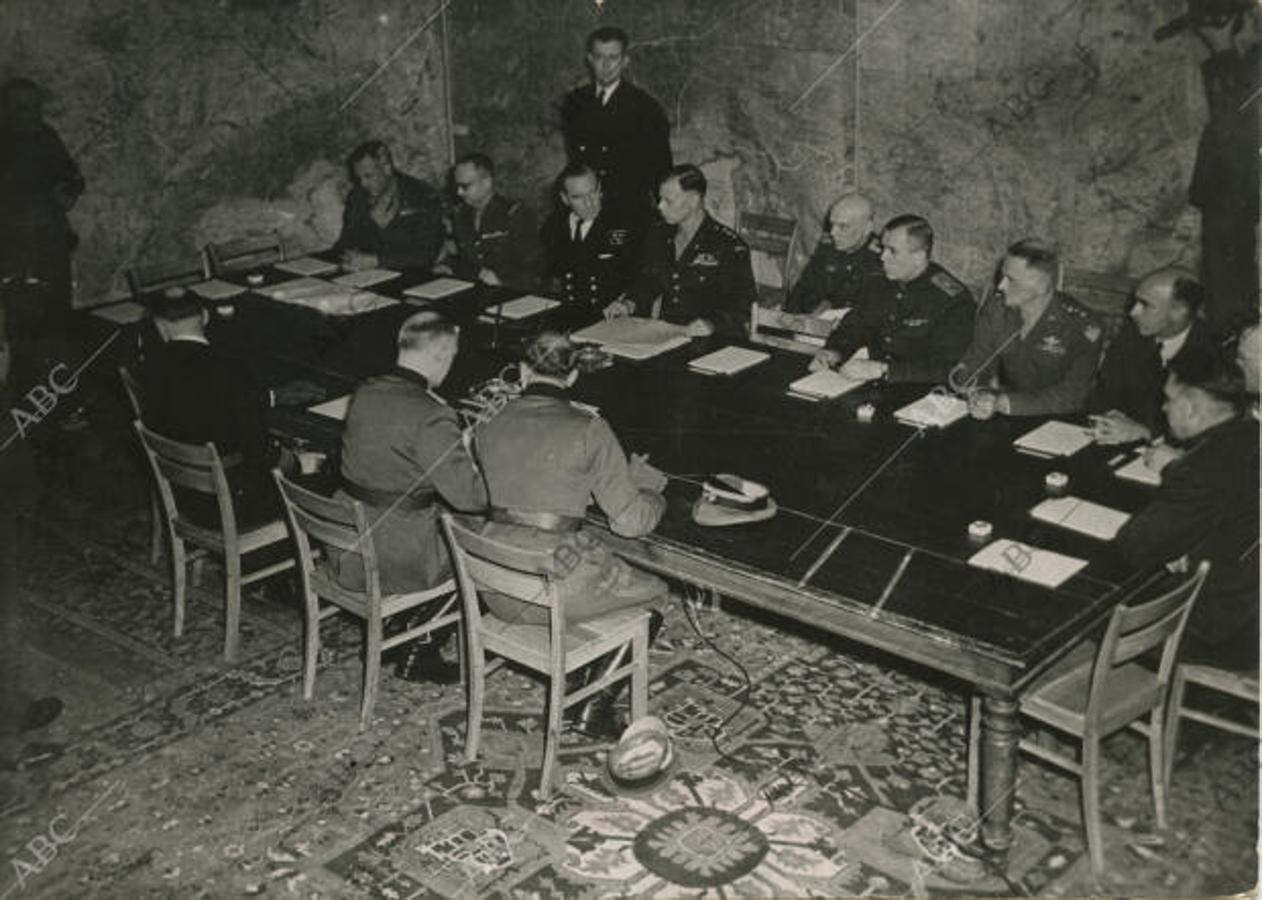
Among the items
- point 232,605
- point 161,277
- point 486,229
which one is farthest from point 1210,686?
point 161,277

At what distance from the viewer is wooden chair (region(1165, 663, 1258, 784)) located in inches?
151

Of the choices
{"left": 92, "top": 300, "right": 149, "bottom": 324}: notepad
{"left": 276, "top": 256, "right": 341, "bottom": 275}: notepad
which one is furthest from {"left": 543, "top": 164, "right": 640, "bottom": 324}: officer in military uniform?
{"left": 92, "top": 300, "right": 149, "bottom": 324}: notepad

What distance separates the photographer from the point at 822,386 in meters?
5.06

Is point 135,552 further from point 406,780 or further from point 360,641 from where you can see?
point 406,780

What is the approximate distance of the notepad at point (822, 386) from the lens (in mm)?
4997

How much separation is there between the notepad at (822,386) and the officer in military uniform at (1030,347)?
44cm

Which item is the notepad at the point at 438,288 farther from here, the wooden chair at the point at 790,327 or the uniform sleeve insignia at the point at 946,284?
the uniform sleeve insignia at the point at 946,284

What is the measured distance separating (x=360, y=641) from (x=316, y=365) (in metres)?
1.25

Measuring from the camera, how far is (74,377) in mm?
6852

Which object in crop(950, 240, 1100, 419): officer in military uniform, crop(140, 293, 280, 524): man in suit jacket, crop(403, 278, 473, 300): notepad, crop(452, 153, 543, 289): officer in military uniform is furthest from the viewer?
crop(452, 153, 543, 289): officer in military uniform

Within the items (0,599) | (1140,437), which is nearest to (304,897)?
(0,599)

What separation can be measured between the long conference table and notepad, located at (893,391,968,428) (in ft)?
0.15

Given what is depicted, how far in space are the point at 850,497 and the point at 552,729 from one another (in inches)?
47.3

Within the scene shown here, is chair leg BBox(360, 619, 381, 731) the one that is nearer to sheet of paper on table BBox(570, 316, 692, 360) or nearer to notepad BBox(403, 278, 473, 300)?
sheet of paper on table BBox(570, 316, 692, 360)
